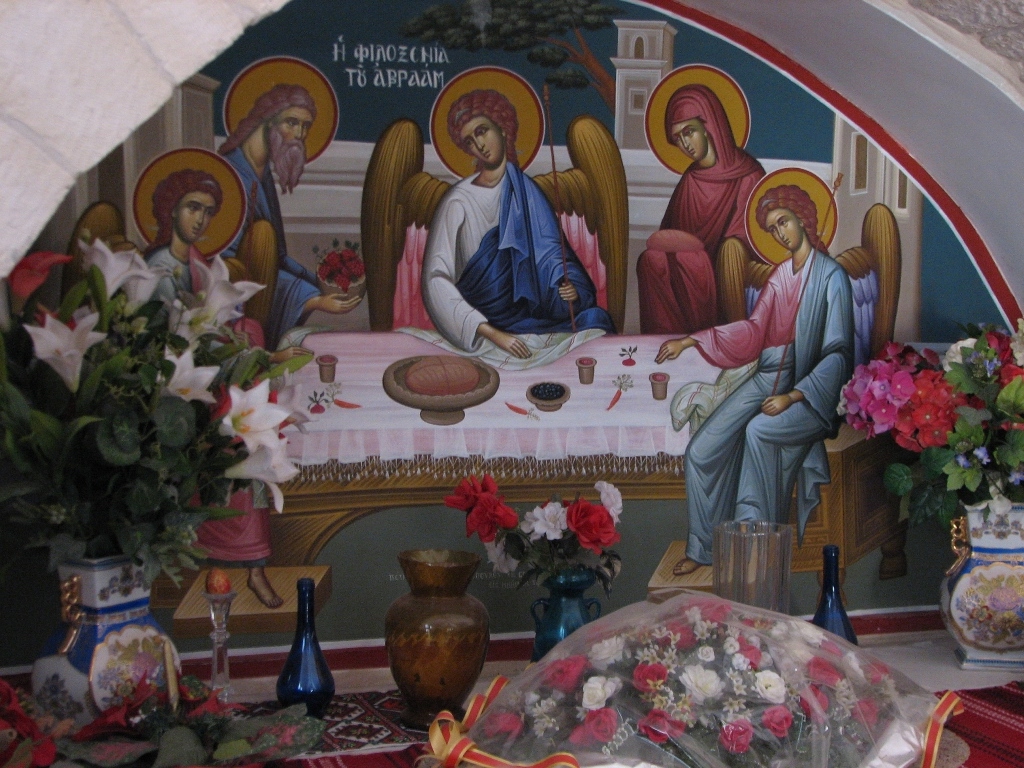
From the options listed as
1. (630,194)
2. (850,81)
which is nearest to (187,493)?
(630,194)

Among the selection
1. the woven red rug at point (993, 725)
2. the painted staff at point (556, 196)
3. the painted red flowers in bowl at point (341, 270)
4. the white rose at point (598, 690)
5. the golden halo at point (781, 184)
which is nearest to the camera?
the white rose at point (598, 690)

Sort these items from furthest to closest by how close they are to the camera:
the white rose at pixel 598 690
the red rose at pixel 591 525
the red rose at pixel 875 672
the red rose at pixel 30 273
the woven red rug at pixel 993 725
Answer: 1. the red rose at pixel 591 525
2. the woven red rug at pixel 993 725
3. the red rose at pixel 875 672
4. the white rose at pixel 598 690
5. the red rose at pixel 30 273

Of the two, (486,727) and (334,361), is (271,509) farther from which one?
(486,727)

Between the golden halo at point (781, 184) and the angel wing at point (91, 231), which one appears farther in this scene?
the golden halo at point (781, 184)

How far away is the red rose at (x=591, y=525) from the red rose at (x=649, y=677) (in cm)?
40

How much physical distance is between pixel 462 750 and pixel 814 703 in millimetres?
547

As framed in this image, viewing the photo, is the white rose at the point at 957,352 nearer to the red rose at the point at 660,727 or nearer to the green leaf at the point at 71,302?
the red rose at the point at 660,727

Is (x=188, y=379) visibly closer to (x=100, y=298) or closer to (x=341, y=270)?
(x=100, y=298)

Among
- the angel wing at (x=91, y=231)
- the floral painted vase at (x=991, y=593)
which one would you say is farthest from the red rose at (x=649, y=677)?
Result: the angel wing at (x=91, y=231)

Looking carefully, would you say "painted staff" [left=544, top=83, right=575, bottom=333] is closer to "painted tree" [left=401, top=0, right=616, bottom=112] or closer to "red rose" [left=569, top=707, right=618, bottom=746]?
"painted tree" [left=401, top=0, right=616, bottom=112]

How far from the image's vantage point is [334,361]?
2.33 meters

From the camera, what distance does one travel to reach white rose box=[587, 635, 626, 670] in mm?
1742

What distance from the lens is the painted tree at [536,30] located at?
7.80 feet

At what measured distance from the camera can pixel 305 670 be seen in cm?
199
